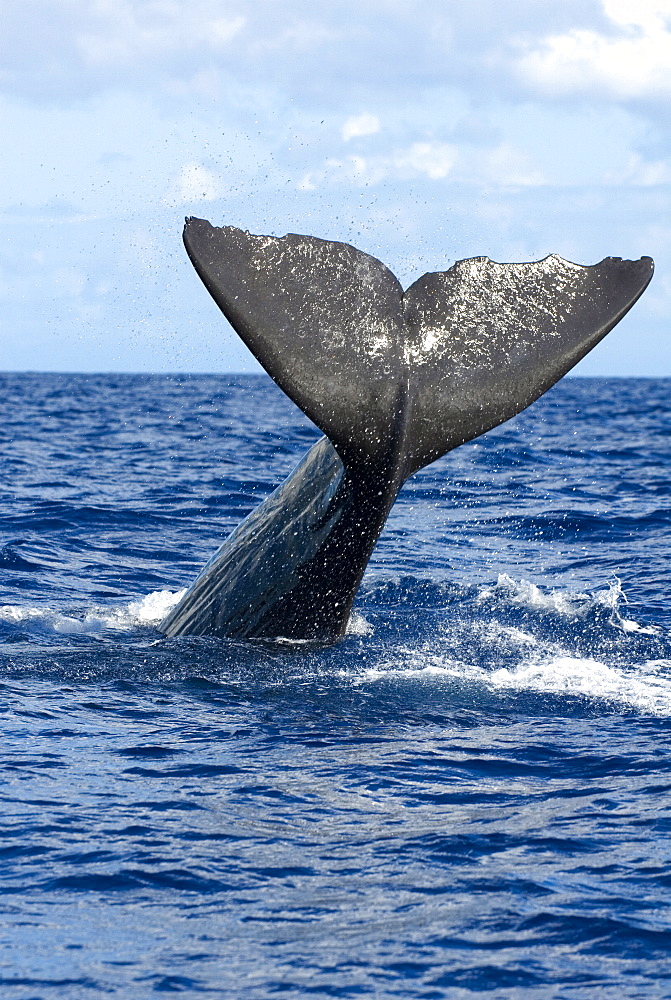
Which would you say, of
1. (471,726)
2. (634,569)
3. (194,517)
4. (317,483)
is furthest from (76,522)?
(471,726)

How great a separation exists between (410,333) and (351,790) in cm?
219

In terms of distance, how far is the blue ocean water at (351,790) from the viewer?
4.16 metres

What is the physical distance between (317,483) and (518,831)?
117 inches

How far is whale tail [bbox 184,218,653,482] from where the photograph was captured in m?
6.05

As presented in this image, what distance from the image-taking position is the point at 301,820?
521cm

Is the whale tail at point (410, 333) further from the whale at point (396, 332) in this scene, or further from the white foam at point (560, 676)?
the white foam at point (560, 676)

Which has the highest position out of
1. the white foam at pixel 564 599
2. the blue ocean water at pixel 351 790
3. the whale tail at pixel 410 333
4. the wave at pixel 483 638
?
the whale tail at pixel 410 333

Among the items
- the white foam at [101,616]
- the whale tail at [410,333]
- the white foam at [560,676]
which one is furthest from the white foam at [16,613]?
the whale tail at [410,333]

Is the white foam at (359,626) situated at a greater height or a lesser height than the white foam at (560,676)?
greater

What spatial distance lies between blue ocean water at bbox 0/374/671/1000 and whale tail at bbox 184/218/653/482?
1473 mm

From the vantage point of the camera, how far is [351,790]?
556cm

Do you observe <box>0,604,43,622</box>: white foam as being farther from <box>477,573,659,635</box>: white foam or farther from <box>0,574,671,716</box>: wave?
<box>477,573,659,635</box>: white foam

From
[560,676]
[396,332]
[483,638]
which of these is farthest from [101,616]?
[396,332]

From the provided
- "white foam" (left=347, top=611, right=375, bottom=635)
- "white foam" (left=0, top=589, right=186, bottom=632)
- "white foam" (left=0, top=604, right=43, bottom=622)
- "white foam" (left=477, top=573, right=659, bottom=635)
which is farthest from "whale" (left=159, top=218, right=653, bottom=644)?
"white foam" (left=0, top=604, right=43, bottom=622)
